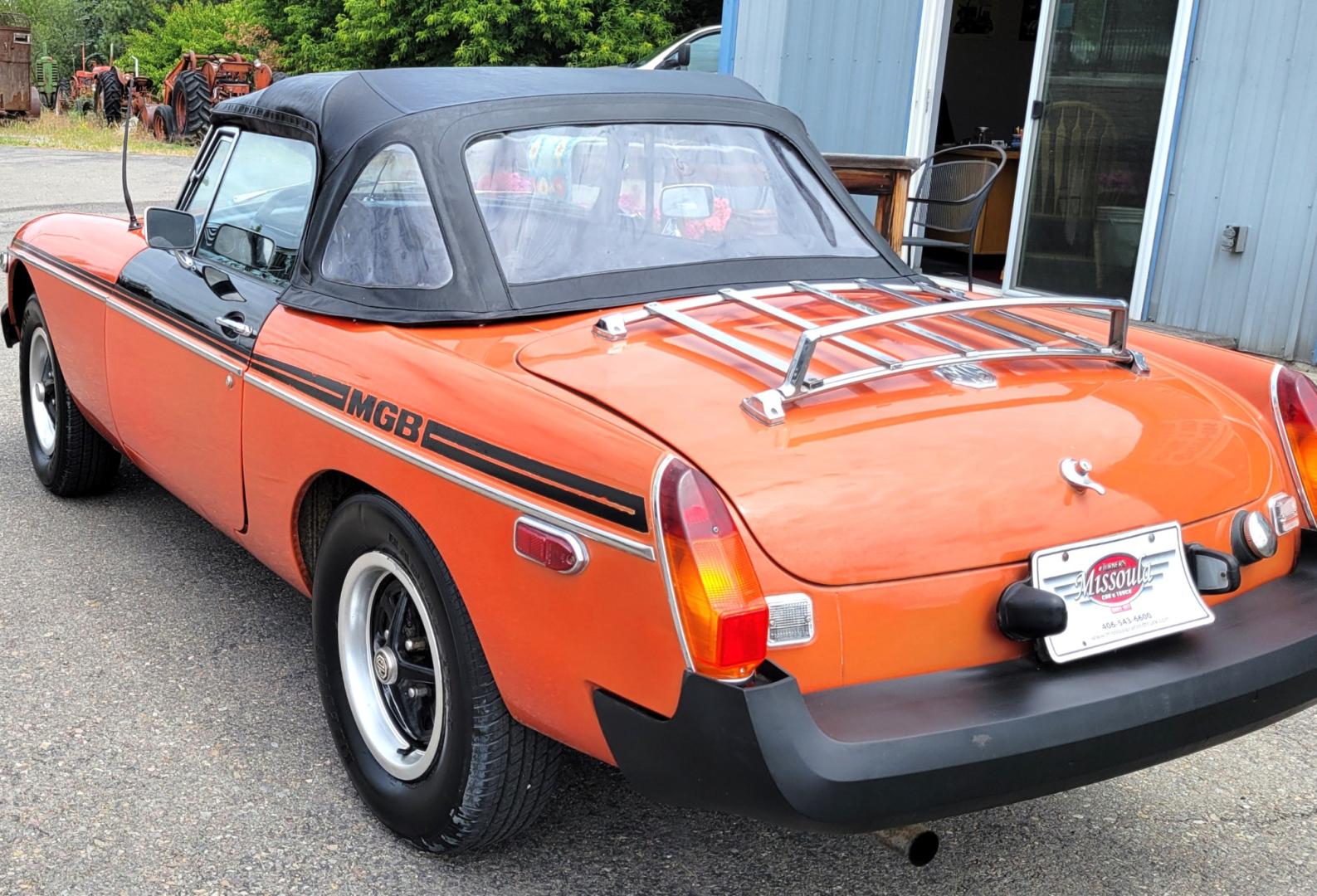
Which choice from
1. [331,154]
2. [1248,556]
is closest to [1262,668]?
[1248,556]

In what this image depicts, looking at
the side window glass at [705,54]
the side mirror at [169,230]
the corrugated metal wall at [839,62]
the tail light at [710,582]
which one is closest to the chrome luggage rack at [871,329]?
the tail light at [710,582]

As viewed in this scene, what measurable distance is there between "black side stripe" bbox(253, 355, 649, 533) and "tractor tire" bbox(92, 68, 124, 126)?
29680mm

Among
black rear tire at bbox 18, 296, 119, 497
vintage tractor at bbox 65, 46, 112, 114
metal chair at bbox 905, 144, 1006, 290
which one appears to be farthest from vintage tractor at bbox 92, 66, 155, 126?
black rear tire at bbox 18, 296, 119, 497

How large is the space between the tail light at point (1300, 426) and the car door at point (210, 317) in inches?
90.9

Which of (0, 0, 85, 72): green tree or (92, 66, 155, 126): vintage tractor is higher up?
(0, 0, 85, 72): green tree

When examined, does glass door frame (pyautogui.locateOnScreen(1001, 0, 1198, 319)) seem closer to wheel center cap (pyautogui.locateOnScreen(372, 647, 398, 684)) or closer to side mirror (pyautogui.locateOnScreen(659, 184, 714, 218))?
side mirror (pyautogui.locateOnScreen(659, 184, 714, 218))

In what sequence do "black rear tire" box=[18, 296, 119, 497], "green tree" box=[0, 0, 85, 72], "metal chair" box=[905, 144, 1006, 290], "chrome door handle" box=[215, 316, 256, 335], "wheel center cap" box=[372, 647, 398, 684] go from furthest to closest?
1. "green tree" box=[0, 0, 85, 72]
2. "metal chair" box=[905, 144, 1006, 290]
3. "black rear tire" box=[18, 296, 119, 497]
4. "chrome door handle" box=[215, 316, 256, 335]
5. "wheel center cap" box=[372, 647, 398, 684]

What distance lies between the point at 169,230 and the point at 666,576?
85.9 inches

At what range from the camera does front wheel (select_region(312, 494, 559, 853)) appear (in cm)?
240

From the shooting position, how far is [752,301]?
109 inches

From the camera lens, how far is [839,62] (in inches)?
368

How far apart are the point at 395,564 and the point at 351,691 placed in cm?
39

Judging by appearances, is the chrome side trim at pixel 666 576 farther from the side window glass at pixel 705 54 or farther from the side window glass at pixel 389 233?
the side window glass at pixel 705 54

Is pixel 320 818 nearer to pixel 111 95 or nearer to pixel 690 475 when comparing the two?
pixel 690 475
